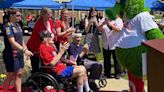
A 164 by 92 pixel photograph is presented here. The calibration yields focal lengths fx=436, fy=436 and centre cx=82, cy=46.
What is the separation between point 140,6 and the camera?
6.77 meters

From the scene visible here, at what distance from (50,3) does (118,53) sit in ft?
49.8

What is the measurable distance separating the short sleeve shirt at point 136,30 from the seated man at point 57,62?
3.85 feet

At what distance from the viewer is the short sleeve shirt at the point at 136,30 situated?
666 cm

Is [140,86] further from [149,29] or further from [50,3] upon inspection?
[50,3]

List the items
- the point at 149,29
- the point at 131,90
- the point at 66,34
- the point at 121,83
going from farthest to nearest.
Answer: the point at 121,83, the point at 66,34, the point at 131,90, the point at 149,29

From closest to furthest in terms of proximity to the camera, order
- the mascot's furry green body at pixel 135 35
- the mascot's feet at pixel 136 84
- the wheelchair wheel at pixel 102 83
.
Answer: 1. the mascot's furry green body at pixel 135 35
2. the mascot's feet at pixel 136 84
3. the wheelchair wheel at pixel 102 83

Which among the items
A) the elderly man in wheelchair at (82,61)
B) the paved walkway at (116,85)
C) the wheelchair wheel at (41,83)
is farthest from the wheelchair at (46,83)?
the paved walkway at (116,85)

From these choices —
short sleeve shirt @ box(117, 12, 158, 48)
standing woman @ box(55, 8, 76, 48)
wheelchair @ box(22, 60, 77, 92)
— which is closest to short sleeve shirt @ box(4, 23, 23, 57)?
wheelchair @ box(22, 60, 77, 92)

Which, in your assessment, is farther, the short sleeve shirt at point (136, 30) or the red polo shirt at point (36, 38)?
the red polo shirt at point (36, 38)

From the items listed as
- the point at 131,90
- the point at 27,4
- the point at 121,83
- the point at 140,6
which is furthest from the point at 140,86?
the point at 27,4

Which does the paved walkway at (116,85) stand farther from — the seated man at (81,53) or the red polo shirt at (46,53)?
the red polo shirt at (46,53)

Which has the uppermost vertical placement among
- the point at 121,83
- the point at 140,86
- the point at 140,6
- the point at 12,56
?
the point at 140,6

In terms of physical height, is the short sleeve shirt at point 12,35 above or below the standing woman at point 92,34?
above

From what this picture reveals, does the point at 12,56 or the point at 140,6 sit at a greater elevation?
the point at 140,6
